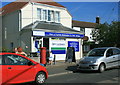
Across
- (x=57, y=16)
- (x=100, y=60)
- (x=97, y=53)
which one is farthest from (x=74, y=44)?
(x=100, y=60)

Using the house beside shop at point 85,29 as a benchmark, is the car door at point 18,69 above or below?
below

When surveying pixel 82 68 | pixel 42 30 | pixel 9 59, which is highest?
pixel 42 30

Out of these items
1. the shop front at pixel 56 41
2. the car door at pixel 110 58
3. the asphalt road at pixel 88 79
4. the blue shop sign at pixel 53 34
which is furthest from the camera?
the shop front at pixel 56 41

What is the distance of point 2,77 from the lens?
7395 mm

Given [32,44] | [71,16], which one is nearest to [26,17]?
[32,44]

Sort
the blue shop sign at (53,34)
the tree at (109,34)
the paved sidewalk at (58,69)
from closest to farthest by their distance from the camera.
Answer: the paved sidewalk at (58,69) → the blue shop sign at (53,34) → the tree at (109,34)

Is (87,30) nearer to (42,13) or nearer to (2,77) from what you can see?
(42,13)

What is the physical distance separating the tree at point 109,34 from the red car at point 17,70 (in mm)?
25565

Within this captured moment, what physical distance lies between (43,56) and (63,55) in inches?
259

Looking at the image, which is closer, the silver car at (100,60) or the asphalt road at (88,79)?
the asphalt road at (88,79)

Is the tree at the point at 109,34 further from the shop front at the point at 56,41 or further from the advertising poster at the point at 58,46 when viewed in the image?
the advertising poster at the point at 58,46

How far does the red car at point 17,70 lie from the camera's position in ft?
24.5

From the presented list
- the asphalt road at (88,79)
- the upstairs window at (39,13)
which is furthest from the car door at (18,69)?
the upstairs window at (39,13)

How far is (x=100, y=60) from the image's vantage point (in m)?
12.3
